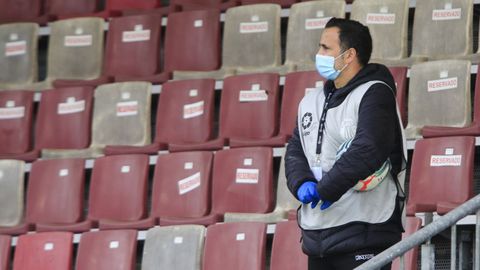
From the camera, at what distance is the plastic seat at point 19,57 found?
6.27 meters

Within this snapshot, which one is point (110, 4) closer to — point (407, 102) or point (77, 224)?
point (77, 224)

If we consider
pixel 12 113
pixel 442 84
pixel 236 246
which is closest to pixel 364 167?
pixel 236 246

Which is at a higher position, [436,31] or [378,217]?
[436,31]

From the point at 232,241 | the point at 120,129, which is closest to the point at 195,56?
the point at 120,129

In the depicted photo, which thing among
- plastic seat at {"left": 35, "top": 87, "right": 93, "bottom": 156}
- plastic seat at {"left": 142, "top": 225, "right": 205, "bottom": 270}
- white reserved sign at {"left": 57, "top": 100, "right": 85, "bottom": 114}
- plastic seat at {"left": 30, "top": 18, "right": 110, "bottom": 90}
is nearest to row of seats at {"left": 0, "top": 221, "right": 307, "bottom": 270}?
plastic seat at {"left": 142, "top": 225, "right": 205, "bottom": 270}

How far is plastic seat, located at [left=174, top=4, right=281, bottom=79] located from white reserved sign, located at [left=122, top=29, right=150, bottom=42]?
33cm

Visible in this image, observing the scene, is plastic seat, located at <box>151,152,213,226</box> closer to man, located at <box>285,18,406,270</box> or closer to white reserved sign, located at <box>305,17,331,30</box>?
white reserved sign, located at <box>305,17,331,30</box>

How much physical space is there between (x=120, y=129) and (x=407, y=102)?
1390 millimetres

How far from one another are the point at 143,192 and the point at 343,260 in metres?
2.22

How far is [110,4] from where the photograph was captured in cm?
647

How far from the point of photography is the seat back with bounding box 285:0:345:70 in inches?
222

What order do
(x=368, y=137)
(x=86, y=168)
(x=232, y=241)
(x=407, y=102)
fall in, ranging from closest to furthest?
(x=368, y=137), (x=232, y=241), (x=407, y=102), (x=86, y=168)

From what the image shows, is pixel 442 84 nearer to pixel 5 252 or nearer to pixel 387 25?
pixel 387 25

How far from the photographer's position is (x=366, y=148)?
3154 mm
